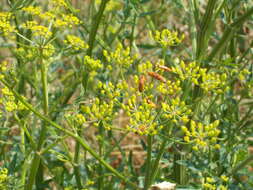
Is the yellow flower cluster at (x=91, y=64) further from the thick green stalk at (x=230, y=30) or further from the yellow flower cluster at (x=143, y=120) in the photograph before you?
the thick green stalk at (x=230, y=30)

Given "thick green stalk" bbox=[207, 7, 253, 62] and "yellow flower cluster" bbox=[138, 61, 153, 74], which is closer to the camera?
"yellow flower cluster" bbox=[138, 61, 153, 74]

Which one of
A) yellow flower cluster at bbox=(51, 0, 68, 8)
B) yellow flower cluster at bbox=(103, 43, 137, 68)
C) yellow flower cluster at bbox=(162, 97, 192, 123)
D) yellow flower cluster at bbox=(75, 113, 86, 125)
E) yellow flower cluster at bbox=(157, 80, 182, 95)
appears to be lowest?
yellow flower cluster at bbox=(75, 113, 86, 125)

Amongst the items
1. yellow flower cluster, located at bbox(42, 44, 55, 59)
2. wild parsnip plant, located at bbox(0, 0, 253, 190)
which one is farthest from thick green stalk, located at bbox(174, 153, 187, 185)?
yellow flower cluster, located at bbox(42, 44, 55, 59)

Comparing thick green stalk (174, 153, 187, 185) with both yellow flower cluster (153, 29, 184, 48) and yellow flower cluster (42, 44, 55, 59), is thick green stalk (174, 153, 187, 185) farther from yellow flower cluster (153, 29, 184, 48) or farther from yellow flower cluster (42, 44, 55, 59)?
yellow flower cluster (42, 44, 55, 59)

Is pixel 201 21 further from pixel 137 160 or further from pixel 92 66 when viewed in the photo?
pixel 137 160

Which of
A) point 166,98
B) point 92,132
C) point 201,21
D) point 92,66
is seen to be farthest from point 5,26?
point 92,132

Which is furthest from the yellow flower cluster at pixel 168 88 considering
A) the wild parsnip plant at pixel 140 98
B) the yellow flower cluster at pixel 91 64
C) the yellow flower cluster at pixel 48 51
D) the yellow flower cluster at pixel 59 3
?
the yellow flower cluster at pixel 59 3

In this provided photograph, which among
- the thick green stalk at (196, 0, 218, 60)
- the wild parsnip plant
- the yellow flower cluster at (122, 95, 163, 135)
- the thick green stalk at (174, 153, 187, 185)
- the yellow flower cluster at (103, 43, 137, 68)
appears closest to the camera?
the yellow flower cluster at (122, 95, 163, 135)

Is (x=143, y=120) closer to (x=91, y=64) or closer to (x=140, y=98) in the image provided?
(x=140, y=98)

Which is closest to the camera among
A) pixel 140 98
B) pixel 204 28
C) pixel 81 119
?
pixel 81 119

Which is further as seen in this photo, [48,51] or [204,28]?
[204,28]

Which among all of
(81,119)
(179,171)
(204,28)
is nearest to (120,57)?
(81,119)
